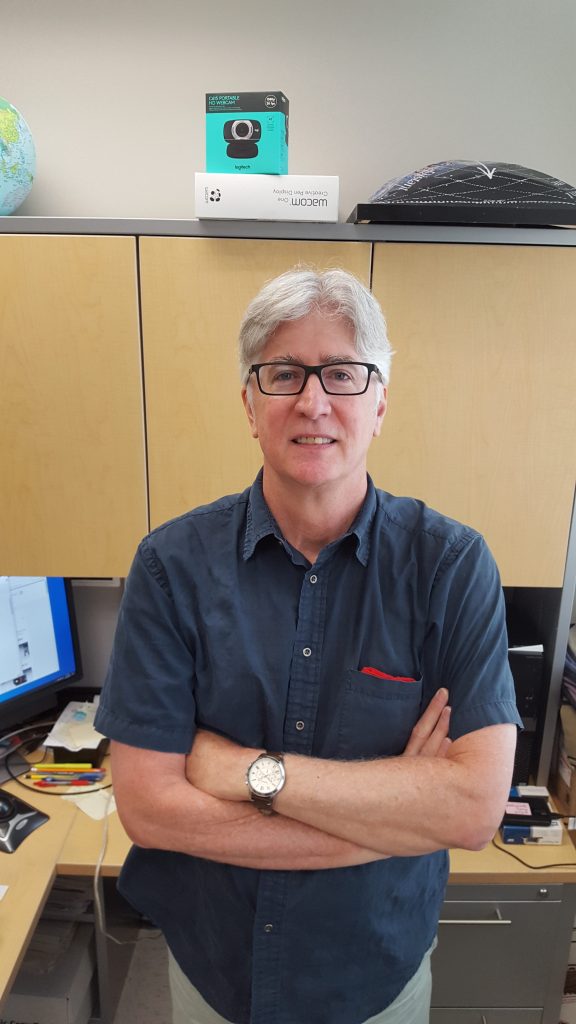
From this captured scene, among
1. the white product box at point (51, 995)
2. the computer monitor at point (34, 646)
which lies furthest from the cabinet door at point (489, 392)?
the white product box at point (51, 995)

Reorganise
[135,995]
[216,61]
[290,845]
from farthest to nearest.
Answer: [135,995], [216,61], [290,845]

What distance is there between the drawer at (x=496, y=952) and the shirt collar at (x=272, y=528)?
44.0 inches

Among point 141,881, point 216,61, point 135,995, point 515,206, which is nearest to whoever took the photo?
point 141,881

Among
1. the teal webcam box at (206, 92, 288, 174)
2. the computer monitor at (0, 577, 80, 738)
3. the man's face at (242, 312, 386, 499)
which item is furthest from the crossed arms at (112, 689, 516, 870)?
the teal webcam box at (206, 92, 288, 174)

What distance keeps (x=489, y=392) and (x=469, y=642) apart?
30.0 inches

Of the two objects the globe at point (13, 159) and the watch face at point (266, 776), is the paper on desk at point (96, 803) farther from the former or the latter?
the globe at point (13, 159)

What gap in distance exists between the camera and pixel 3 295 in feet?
5.06

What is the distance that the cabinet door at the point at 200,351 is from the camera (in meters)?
1.52

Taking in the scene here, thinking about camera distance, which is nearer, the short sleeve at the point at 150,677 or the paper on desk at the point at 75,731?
the short sleeve at the point at 150,677

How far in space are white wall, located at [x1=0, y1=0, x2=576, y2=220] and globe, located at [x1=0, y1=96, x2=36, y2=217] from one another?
20cm

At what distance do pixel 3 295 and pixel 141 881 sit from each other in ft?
→ 4.30

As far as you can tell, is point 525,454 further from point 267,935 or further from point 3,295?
point 3,295

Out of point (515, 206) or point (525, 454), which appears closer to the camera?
point (515, 206)

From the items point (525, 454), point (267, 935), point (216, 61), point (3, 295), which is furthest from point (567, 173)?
point (267, 935)
